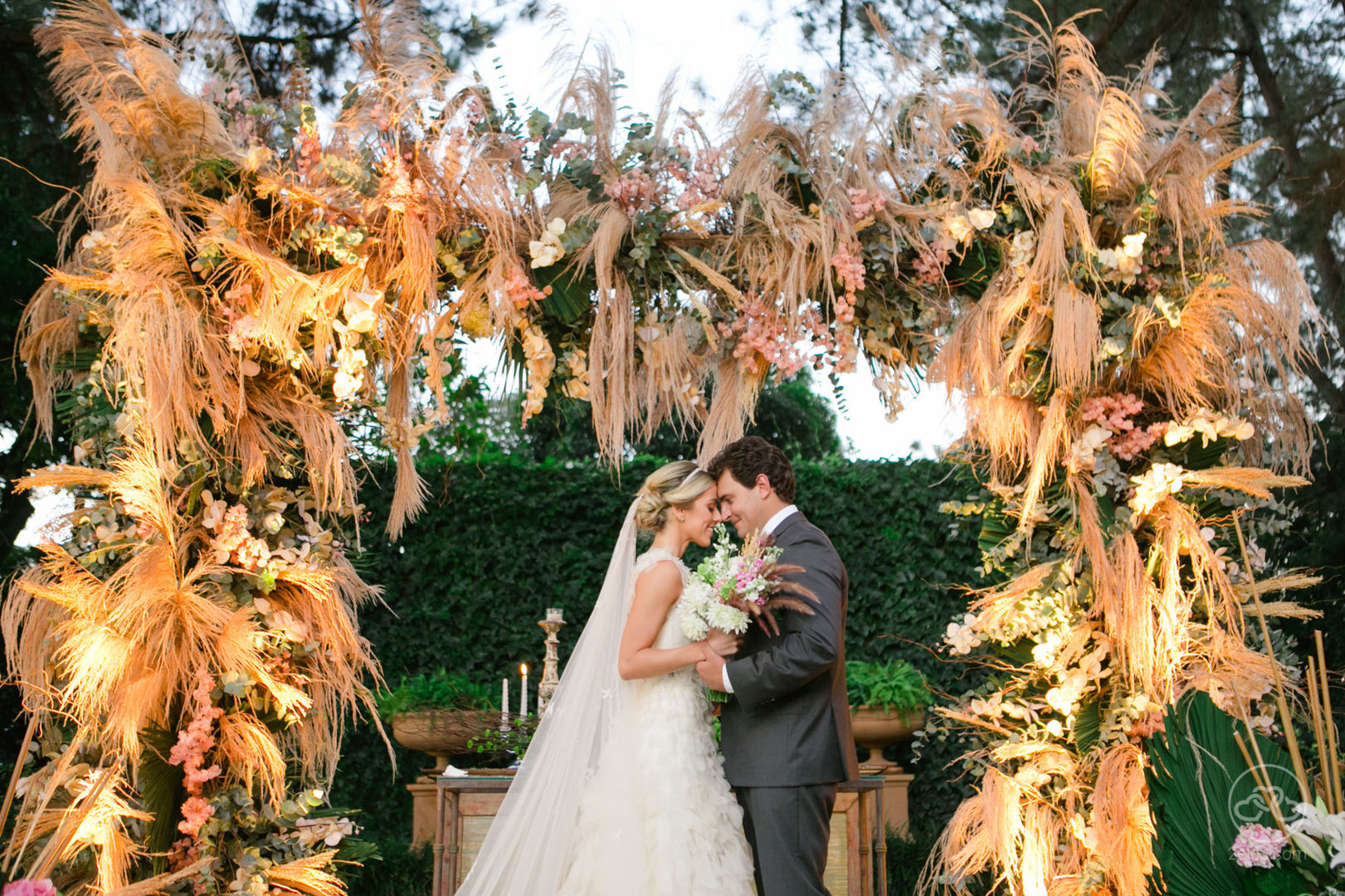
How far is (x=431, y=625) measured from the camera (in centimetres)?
615

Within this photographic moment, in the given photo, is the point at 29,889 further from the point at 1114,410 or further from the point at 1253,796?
the point at 1114,410

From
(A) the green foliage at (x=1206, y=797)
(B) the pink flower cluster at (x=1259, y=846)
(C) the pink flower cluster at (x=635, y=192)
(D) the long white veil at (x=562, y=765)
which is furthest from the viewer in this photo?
(C) the pink flower cluster at (x=635, y=192)

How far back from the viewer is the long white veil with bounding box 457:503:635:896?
330 cm

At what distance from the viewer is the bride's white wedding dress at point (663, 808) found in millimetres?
3152

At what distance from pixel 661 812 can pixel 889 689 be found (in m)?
2.31

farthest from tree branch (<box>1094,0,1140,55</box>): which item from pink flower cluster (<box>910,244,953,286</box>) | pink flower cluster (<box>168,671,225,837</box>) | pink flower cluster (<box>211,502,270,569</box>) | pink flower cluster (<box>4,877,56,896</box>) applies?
pink flower cluster (<box>4,877,56,896</box>)

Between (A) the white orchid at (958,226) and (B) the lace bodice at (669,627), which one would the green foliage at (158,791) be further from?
(A) the white orchid at (958,226)

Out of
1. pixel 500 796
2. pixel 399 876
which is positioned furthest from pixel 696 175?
pixel 399 876

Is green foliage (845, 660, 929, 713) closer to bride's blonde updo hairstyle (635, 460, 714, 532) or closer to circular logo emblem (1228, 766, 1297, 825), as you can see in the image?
bride's blonde updo hairstyle (635, 460, 714, 532)

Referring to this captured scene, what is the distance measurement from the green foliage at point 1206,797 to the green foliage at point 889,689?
9.34 feet

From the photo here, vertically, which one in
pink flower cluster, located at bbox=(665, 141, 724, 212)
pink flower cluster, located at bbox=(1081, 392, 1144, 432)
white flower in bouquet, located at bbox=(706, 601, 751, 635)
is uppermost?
pink flower cluster, located at bbox=(665, 141, 724, 212)

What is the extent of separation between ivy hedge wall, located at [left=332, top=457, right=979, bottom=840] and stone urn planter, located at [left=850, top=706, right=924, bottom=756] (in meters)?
0.81

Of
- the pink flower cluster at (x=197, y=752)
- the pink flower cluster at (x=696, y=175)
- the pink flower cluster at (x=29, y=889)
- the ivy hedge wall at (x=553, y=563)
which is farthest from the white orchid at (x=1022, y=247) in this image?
the pink flower cluster at (x=29, y=889)

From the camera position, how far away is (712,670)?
318 centimetres
